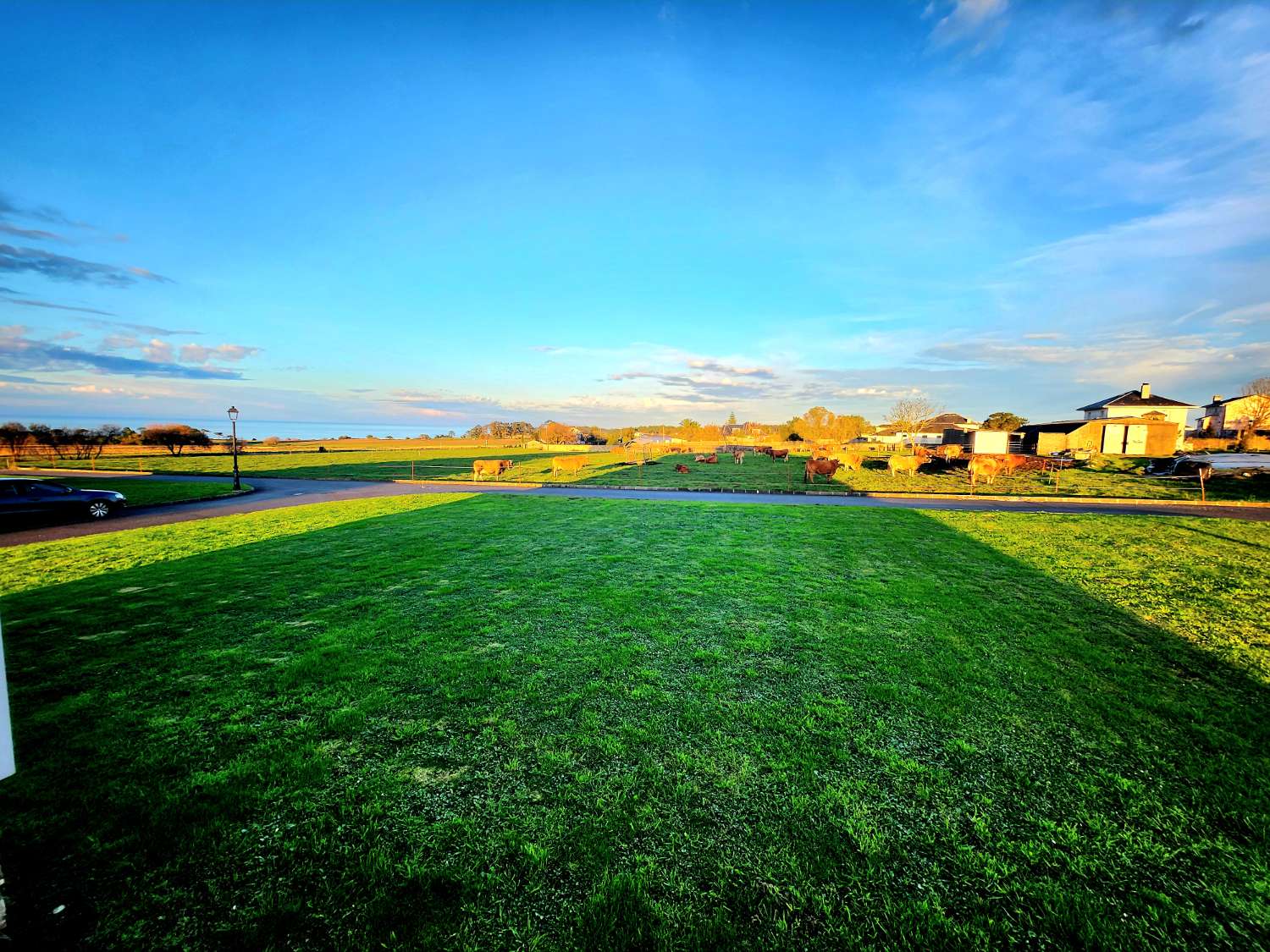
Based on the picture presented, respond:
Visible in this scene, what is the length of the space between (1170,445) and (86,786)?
60831mm

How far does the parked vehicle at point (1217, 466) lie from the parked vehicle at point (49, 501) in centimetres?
3926

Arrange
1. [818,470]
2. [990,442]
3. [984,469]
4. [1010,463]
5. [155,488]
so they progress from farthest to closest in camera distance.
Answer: [990,442] → [1010,463] → [818,470] → [984,469] → [155,488]

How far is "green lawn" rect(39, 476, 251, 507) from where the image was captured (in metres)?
15.8

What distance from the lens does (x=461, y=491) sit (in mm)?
19250

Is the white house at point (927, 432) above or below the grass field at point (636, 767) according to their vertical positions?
above

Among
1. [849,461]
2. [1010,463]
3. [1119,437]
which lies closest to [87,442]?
[849,461]

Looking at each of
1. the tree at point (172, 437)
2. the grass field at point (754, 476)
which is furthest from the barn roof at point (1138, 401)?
the tree at point (172, 437)

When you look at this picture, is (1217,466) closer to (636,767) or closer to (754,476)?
(754,476)

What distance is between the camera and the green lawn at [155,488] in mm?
15820

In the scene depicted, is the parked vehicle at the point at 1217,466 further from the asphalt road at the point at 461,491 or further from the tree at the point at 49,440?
the tree at the point at 49,440

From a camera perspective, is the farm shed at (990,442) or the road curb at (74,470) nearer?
the road curb at (74,470)

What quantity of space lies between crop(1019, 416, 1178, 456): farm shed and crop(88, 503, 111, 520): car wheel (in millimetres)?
57493

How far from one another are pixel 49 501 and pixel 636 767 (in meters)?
17.1

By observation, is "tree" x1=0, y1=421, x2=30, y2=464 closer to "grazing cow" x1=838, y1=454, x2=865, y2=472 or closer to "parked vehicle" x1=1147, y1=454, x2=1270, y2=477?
"grazing cow" x1=838, y1=454, x2=865, y2=472
